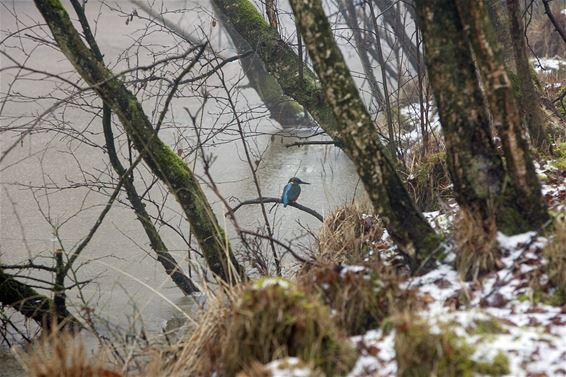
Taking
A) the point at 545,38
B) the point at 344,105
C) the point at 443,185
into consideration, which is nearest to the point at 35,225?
the point at 443,185

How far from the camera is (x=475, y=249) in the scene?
3572 millimetres

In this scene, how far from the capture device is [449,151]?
3.77m

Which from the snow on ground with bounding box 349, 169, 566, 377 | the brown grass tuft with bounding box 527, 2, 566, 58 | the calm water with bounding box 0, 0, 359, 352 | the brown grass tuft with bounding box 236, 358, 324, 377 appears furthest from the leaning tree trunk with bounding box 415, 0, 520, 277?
the brown grass tuft with bounding box 527, 2, 566, 58

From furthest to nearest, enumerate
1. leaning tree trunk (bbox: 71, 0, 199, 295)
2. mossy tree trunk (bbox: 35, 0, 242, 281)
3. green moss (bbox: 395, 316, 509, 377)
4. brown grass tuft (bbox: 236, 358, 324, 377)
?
leaning tree trunk (bbox: 71, 0, 199, 295), mossy tree trunk (bbox: 35, 0, 242, 281), green moss (bbox: 395, 316, 509, 377), brown grass tuft (bbox: 236, 358, 324, 377)

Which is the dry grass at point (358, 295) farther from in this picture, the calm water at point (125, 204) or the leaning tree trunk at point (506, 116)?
the calm water at point (125, 204)

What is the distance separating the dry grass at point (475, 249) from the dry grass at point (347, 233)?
1.14m

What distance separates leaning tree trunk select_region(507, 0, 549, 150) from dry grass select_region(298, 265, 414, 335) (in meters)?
2.61

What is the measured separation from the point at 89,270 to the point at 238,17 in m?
3.39

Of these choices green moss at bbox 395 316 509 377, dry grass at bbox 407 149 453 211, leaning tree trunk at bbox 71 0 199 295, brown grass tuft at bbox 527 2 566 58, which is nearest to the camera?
green moss at bbox 395 316 509 377

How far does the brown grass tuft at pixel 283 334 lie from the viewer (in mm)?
2895

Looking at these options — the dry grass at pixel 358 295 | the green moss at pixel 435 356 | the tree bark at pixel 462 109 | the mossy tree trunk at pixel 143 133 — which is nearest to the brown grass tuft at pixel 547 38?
the mossy tree trunk at pixel 143 133

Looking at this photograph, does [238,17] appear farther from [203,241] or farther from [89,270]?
[89,270]

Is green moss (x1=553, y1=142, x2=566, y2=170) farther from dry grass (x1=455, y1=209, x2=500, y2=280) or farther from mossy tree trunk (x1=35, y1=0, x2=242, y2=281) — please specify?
mossy tree trunk (x1=35, y1=0, x2=242, y2=281)

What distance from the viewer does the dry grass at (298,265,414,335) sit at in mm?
3234
